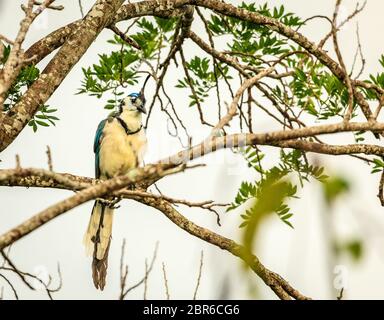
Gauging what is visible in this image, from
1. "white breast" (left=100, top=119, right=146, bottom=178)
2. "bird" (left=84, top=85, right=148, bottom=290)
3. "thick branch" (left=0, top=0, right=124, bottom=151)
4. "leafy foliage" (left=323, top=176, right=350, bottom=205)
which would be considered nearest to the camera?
"leafy foliage" (left=323, top=176, right=350, bottom=205)

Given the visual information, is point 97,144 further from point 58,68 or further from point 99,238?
point 58,68

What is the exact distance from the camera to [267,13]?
4.15 m

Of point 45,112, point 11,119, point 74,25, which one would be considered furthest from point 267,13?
point 11,119

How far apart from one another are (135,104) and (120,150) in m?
0.36

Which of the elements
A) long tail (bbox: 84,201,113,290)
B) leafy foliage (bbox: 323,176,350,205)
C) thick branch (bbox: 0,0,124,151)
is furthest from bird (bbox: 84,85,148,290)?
leafy foliage (bbox: 323,176,350,205)

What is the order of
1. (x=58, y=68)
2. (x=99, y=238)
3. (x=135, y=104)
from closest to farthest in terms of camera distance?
1. (x=58, y=68)
2. (x=99, y=238)
3. (x=135, y=104)

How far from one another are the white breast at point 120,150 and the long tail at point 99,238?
0.35 metres

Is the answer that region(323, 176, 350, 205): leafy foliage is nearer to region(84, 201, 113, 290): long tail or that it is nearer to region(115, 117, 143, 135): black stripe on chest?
region(84, 201, 113, 290): long tail

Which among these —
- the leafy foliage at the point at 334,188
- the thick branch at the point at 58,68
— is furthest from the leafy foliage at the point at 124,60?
the leafy foliage at the point at 334,188

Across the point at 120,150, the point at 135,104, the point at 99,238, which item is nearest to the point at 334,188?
the point at 99,238

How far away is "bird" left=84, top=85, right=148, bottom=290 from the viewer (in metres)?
4.76

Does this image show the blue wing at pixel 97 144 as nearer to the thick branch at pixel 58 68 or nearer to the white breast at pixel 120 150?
the white breast at pixel 120 150

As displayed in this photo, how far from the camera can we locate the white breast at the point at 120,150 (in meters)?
5.07

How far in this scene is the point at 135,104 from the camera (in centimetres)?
522
